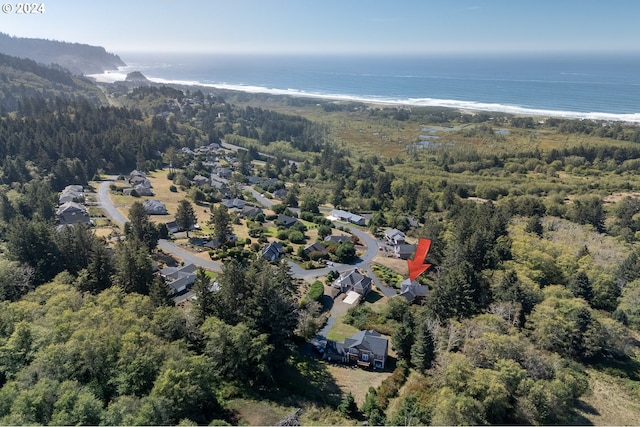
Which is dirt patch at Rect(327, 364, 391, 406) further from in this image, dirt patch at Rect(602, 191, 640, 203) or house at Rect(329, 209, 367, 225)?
dirt patch at Rect(602, 191, 640, 203)

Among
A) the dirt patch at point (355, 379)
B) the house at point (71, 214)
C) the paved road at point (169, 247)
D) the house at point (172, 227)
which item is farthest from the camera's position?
the house at point (172, 227)

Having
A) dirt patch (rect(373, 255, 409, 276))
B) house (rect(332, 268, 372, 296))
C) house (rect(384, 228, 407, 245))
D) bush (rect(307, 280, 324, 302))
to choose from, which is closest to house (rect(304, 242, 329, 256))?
dirt patch (rect(373, 255, 409, 276))

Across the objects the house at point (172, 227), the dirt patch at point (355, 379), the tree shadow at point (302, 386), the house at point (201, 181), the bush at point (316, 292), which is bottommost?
the dirt patch at point (355, 379)

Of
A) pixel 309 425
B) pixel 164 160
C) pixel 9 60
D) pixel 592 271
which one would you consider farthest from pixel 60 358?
pixel 9 60

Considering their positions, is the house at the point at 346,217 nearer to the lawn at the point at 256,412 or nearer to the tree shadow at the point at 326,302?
the tree shadow at the point at 326,302

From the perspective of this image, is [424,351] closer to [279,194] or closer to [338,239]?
[338,239]

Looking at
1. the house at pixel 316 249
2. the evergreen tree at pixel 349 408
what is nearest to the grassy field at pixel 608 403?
the evergreen tree at pixel 349 408
